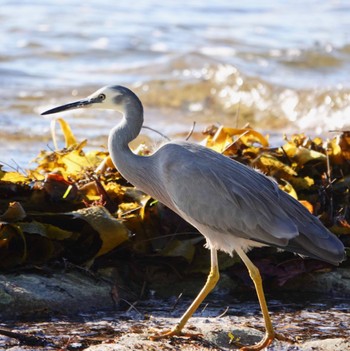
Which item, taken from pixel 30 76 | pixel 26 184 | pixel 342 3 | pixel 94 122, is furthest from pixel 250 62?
pixel 26 184

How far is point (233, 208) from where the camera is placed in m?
4.61

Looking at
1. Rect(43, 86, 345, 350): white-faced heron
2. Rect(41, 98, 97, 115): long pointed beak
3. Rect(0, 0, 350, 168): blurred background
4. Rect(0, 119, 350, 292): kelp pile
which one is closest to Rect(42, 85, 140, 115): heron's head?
Rect(41, 98, 97, 115): long pointed beak

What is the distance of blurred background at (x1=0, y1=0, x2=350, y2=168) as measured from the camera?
37.1ft

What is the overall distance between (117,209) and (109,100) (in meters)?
0.88

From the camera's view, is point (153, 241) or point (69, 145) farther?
point (69, 145)

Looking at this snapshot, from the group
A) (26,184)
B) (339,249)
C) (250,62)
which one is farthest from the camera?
(250,62)

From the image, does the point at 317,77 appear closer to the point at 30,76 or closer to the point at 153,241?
the point at 30,76

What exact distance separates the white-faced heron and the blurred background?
3.20m

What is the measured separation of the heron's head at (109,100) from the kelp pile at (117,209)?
2.09ft

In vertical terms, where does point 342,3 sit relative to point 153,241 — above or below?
above

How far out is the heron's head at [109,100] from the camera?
4.84 metres

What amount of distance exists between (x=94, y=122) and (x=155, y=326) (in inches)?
245

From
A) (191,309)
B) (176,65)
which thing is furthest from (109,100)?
(176,65)

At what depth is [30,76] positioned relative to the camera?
13508 millimetres
